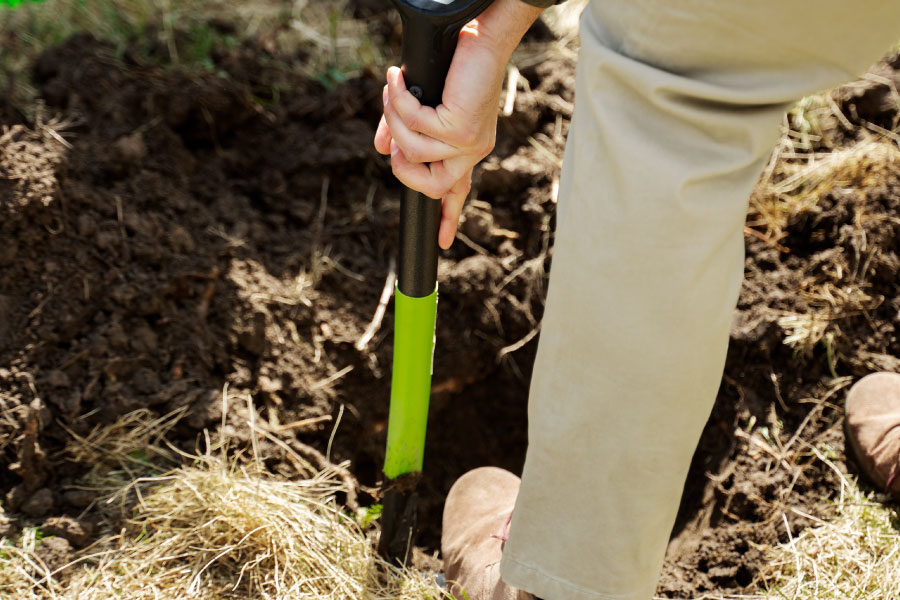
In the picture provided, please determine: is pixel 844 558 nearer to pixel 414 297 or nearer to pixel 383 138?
pixel 414 297

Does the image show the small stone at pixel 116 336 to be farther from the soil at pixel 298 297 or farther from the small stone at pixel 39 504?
the small stone at pixel 39 504

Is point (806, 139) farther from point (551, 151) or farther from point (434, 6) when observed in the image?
point (434, 6)

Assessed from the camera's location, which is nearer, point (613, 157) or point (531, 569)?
point (613, 157)

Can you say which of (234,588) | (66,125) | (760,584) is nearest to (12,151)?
(66,125)

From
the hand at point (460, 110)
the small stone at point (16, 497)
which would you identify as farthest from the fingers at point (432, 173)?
the small stone at point (16, 497)

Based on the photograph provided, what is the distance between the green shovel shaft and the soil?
0.25m

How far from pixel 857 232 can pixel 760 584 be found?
85 cm

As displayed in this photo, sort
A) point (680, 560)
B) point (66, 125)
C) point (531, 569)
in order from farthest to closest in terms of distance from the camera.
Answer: point (66, 125) → point (680, 560) → point (531, 569)

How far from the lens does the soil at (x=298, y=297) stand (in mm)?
1658

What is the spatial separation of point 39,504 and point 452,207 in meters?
1.01

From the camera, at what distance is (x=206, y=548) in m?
1.51

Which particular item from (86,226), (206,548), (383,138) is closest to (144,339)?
(86,226)

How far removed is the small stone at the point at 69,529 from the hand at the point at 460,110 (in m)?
0.95

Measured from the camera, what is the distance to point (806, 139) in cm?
209
